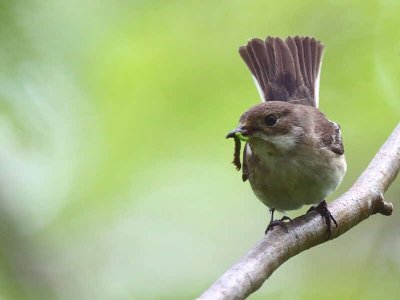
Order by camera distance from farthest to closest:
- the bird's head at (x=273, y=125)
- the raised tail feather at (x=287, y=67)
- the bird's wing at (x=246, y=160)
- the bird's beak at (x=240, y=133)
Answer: the raised tail feather at (x=287, y=67)
the bird's wing at (x=246, y=160)
the bird's head at (x=273, y=125)
the bird's beak at (x=240, y=133)

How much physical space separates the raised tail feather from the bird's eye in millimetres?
914

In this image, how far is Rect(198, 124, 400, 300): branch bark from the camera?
3.07 meters

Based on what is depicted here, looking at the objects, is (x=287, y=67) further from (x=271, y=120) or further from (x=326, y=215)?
(x=326, y=215)

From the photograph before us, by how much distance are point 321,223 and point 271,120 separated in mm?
780

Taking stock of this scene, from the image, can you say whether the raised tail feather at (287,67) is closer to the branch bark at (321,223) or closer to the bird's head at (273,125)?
the bird's head at (273,125)

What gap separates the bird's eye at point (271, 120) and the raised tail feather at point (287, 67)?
914mm

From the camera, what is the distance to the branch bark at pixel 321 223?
3.07 meters

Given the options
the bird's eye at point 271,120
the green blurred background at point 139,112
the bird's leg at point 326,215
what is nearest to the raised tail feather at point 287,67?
the green blurred background at point 139,112

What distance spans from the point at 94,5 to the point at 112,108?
72 cm

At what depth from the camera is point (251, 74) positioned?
5648 mm

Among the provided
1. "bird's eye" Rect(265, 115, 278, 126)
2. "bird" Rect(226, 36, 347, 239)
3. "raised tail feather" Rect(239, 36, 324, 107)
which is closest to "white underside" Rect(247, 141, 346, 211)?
"bird" Rect(226, 36, 347, 239)

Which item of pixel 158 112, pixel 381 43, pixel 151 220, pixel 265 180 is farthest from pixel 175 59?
pixel 151 220

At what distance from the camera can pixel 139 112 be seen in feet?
17.8

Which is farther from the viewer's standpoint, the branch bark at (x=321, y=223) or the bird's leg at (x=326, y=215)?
the bird's leg at (x=326, y=215)
